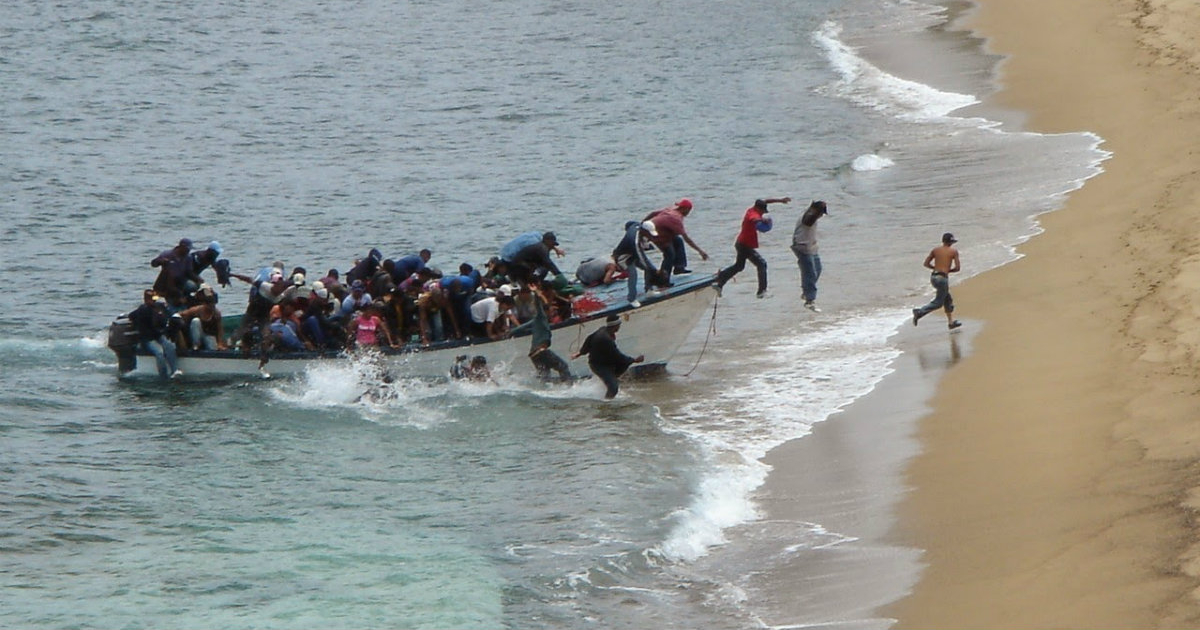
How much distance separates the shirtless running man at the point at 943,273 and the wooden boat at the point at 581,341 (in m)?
2.85

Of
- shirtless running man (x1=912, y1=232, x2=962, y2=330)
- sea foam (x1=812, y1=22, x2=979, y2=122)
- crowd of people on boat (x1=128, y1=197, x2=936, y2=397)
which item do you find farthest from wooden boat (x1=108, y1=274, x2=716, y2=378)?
sea foam (x1=812, y1=22, x2=979, y2=122)

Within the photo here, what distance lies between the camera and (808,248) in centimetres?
2158

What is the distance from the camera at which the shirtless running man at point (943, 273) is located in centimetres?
2078

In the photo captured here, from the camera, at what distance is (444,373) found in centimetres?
2120

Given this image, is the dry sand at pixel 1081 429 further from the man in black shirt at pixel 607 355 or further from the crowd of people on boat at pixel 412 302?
the crowd of people on boat at pixel 412 302

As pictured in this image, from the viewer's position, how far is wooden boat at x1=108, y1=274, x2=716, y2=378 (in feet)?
68.2

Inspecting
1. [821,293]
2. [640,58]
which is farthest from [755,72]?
[821,293]

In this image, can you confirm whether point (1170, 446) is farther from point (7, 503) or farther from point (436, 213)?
point (436, 213)

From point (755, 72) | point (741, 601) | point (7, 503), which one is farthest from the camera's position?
point (755, 72)

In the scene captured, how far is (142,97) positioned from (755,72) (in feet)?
56.2

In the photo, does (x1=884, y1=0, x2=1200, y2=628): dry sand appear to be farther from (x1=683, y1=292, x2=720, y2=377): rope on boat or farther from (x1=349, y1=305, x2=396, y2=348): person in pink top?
(x1=349, y1=305, x2=396, y2=348): person in pink top

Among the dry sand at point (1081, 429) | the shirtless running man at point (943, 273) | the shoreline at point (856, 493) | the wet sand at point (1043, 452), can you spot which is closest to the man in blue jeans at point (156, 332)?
the shoreline at point (856, 493)

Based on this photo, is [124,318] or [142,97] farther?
[142,97]

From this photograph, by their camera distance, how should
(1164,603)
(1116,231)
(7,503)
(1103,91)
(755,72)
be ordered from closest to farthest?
(1164,603), (7,503), (1116,231), (1103,91), (755,72)
